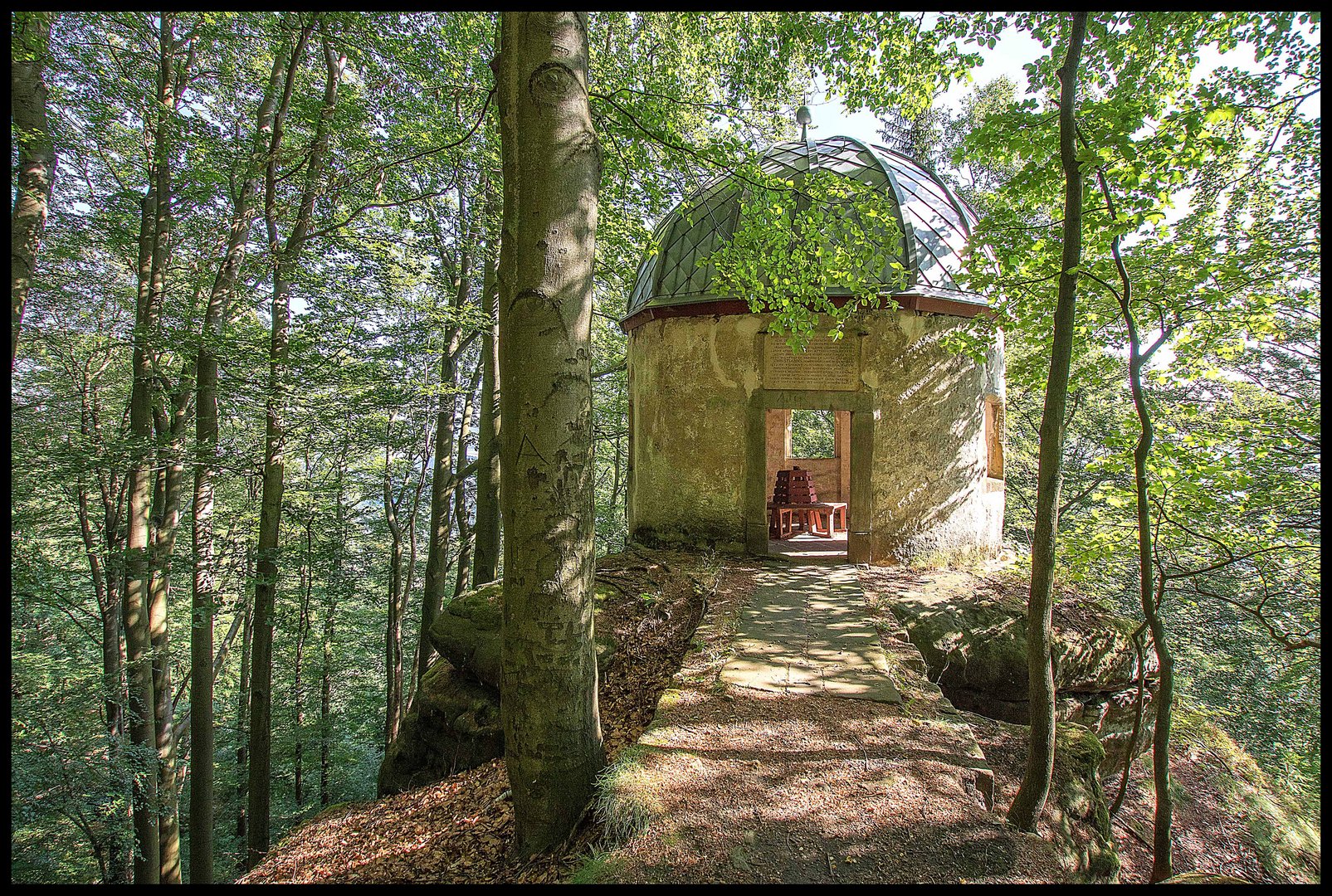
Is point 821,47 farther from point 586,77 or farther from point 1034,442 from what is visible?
point 1034,442

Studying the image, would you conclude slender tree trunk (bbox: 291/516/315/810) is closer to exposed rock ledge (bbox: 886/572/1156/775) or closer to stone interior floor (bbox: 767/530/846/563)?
stone interior floor (bbox: 767/530/846/563)

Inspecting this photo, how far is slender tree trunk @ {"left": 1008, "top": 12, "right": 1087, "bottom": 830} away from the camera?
10.4ft

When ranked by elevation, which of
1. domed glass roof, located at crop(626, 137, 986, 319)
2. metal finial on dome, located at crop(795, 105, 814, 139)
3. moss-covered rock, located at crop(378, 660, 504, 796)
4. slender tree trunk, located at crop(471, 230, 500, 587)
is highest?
metal finial on dome, located at crop(795, 105, 814, 139)

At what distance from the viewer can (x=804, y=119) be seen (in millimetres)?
9578

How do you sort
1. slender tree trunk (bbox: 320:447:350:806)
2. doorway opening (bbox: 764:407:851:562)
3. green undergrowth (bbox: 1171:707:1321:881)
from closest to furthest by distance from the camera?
1. green undergrowth (bbox: 1171:707:1321:881)
2. doorway opening (bbox: 764:407:851:562)
3. slender tree trunk (bbox: 320:447:350:806)

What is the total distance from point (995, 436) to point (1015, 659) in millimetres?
4057

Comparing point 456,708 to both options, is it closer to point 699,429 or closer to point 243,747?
point 699,429

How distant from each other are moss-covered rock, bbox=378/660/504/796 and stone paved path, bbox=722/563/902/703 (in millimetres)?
2294

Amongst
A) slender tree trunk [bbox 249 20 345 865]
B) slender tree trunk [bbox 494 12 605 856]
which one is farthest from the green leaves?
slender tree trunk [bbox 249 20 345 865]

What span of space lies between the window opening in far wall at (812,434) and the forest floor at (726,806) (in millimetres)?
17152

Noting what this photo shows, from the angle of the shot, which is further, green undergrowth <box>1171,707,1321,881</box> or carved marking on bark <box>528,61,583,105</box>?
green undergrowth <box>1171,707,1321,881</box>

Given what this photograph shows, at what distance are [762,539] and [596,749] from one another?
465 cm

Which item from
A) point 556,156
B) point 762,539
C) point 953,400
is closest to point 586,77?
point 556,156
